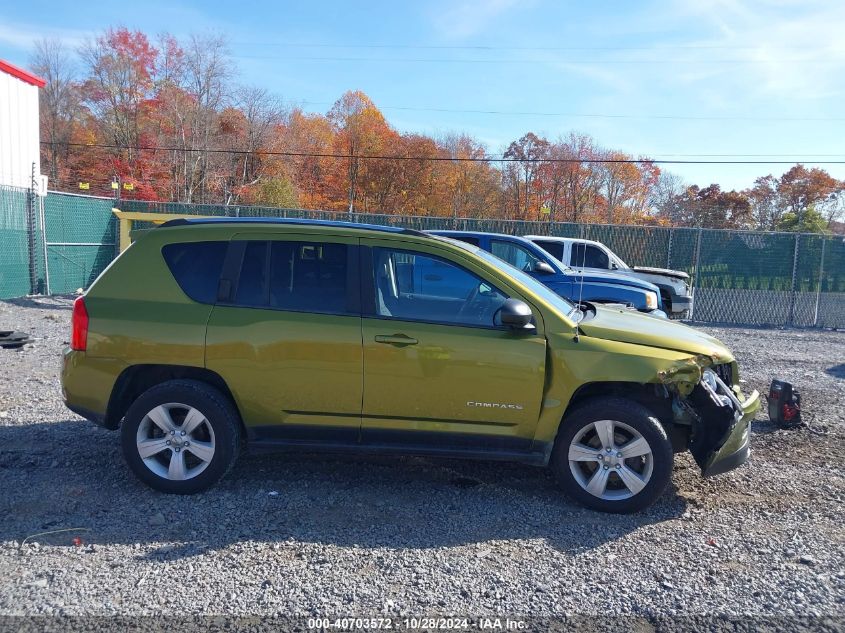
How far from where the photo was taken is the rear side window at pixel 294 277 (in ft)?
15.6

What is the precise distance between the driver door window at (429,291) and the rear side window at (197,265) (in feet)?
3.69

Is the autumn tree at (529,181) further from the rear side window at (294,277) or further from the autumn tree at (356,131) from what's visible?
the rear side window at (294,277)

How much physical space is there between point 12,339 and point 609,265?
10.4m

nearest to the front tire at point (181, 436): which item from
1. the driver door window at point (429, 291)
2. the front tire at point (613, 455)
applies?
the driver door window at point (429, 291)

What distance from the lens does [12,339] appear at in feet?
31.7

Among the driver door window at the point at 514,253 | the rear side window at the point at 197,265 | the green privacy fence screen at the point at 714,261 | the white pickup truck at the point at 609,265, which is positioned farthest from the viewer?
the green privacy fence screen at the point at 714,261

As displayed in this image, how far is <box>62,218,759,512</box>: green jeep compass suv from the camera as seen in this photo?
15.0 ft

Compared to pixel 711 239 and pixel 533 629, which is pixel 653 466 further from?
pixel 711 239

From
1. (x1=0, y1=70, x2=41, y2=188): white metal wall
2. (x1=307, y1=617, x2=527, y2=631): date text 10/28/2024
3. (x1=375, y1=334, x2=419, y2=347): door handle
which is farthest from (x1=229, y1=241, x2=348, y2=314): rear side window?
(x1=0, y1=70, x2=41, y2=188): white metal wall

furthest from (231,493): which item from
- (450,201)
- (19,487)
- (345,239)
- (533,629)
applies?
(450,201)

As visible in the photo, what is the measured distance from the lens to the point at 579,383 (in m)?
4.56

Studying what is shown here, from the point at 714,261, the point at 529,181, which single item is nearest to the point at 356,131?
the point at 529,181

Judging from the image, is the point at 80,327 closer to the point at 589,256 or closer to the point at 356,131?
the point at 589,256

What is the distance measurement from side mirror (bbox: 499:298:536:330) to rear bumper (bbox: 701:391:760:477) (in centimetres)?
153
